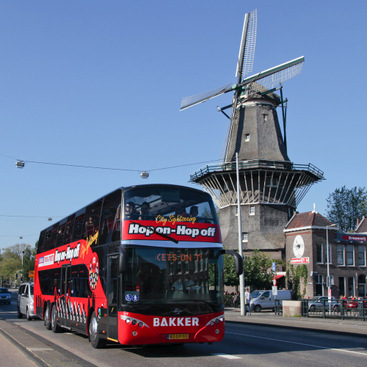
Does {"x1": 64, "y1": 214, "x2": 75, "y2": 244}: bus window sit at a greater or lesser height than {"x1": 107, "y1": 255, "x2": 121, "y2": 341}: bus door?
greater

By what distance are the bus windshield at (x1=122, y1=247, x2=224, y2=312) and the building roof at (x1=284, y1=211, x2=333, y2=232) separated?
1681 inches

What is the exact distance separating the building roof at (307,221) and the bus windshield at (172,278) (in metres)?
42.7

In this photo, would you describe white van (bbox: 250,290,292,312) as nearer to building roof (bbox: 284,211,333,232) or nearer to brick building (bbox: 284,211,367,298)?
brick building (bbox: 284,211,367,298)

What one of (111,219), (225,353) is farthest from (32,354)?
(225,353)

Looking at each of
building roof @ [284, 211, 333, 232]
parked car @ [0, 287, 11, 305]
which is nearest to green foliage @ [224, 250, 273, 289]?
building roof @ [284, 211, 333, 232]

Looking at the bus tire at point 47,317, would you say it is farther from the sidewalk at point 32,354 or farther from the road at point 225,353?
the sidewalk at point 32,354

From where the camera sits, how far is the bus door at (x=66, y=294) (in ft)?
53.2

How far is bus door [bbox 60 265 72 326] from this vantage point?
16.2 metres

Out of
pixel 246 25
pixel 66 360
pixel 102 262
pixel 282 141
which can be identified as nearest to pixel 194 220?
pixel 102 262

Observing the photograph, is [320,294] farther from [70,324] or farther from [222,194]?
[70,324]

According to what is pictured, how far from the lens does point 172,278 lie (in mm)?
11602

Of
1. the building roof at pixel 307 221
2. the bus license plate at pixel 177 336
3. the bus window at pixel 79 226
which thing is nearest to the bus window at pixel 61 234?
the bus window at pixel 79 226

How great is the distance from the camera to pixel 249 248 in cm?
5662

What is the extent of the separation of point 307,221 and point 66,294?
40818 mm
